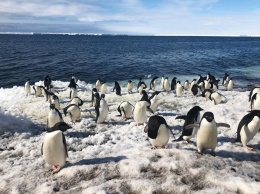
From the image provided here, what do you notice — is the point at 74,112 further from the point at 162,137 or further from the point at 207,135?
the point at 207,135

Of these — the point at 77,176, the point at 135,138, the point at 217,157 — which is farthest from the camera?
the point at 135,138

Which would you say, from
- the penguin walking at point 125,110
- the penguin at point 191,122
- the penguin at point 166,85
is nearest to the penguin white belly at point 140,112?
the penguin walking at point 125,110

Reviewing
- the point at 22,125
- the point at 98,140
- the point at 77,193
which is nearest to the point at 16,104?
the point at 22,125

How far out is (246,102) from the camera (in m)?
18.0

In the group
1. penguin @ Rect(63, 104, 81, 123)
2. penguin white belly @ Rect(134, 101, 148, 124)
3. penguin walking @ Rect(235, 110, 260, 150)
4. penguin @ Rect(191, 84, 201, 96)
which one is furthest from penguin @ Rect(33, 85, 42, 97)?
penguin walking @ Rect(235, 110, 260, 150)

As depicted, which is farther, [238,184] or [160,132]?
[160,132]

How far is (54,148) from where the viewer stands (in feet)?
26.8

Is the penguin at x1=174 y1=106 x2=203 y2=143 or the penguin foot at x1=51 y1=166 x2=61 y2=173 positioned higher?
the penguin at x1=174 y1=106 x2=203 y2=143

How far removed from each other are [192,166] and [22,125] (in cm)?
858

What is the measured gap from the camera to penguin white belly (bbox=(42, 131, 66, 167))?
8172mm

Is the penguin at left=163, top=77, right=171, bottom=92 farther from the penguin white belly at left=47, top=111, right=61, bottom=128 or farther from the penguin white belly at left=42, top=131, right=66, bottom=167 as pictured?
the penguin white belly at left=42, top=131, right=66, bottom=167

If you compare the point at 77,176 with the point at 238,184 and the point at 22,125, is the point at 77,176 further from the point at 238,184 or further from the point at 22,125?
the point at 22,125

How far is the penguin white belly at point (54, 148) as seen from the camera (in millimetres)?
8172

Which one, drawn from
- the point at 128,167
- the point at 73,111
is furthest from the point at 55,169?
the point at 73,111
